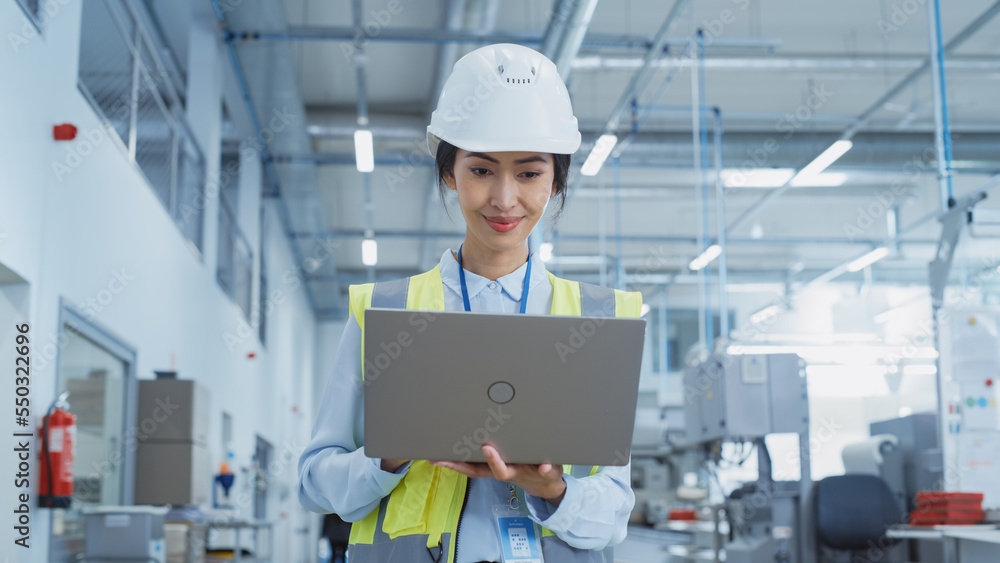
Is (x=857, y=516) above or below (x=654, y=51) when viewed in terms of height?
below

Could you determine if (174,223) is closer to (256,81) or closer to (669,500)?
(256,81)

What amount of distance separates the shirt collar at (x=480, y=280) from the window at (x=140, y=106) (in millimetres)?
4123

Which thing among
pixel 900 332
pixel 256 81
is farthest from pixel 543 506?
pixel 900 332

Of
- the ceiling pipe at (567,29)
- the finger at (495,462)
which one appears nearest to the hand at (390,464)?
the finger at (495,462)

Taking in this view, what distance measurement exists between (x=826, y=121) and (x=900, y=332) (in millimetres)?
6267

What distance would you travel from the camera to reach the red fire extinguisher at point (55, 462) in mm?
4141

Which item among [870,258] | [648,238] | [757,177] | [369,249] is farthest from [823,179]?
[369,249]

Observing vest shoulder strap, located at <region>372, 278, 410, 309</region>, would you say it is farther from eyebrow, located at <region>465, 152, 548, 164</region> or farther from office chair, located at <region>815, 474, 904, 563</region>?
office chair, located at <region>815, 474, 904, 563</region>

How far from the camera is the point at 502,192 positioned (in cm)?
135

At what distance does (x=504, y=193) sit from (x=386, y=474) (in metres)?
0.42

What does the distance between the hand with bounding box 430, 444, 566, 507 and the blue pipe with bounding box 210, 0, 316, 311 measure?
272 inches

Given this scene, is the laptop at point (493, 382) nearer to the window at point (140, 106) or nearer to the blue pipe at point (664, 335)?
the window at point (140, 106)

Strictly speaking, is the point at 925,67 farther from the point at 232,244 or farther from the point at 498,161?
the point at 498,161

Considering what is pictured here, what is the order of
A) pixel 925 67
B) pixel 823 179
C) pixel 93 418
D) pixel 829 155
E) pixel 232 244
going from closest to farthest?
1. pixel 93 418
2. pixel 829 155
3. pixel 925 67
4. pixel 232 244
5. pixel 823 179
